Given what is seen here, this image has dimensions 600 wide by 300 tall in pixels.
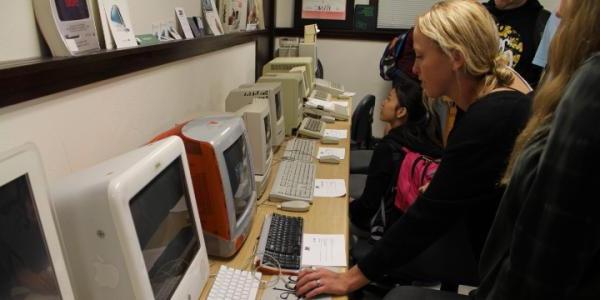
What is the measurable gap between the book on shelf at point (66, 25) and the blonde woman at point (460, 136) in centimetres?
91

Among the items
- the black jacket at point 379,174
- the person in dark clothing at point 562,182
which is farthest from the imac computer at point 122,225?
the black jacket at point 379,174

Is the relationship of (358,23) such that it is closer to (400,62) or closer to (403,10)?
(403,10)

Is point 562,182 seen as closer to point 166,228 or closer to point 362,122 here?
point 166,228

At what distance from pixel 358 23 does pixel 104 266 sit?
404 cm

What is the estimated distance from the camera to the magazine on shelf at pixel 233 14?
2422 mm

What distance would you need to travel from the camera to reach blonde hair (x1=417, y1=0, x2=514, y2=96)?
3.82 feet

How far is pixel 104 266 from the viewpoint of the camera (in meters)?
0.74

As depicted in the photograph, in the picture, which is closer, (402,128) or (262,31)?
(402,128)

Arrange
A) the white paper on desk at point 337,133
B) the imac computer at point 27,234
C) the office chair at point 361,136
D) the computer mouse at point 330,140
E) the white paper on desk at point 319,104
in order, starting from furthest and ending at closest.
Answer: the white paper on desk at point 319,104 < the office chair at point 361,136 < the white paper on desk at point 337,133 < the computer mouse at point 330,140 < the imac computer at point 27,234

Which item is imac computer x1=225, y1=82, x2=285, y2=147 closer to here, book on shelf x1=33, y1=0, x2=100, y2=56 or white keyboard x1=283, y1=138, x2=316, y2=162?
white keyboard x1=283, y1=138, x2=316, y2=162

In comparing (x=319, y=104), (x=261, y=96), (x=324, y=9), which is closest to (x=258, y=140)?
(x=261, y=96)

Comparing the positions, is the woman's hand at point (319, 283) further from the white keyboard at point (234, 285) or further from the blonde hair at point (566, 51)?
the blonde hair at point (566, 51)

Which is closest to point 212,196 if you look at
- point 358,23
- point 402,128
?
point 402,128

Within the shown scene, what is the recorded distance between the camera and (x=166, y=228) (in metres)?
0.94
